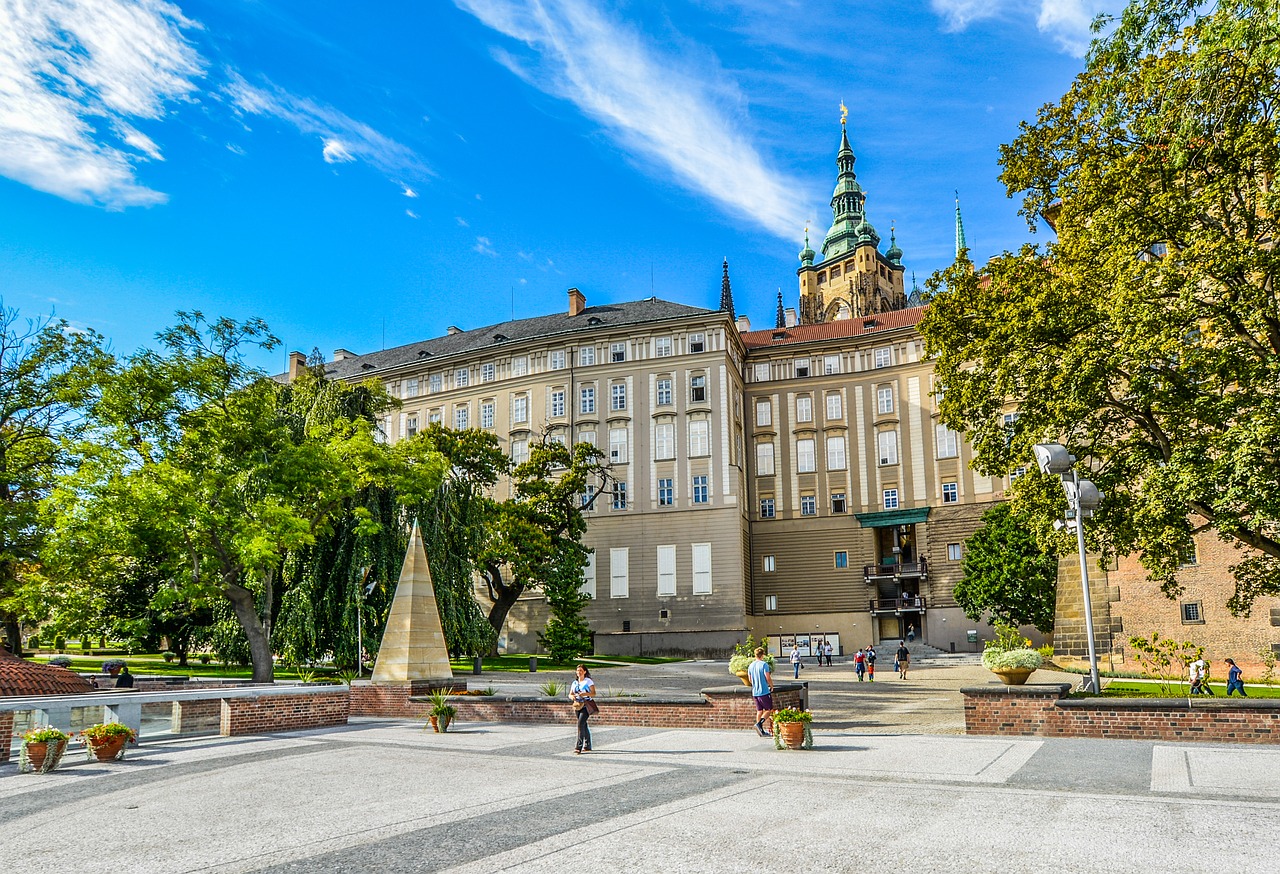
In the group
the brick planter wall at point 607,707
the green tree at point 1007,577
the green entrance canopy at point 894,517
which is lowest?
the brick planter wall at point 607,707

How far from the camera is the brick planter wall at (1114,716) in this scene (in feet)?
43.2

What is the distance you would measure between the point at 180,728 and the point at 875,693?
815 inches

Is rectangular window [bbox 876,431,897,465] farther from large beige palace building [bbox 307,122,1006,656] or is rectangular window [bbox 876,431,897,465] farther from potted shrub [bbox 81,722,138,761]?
potted shrub [bbox 81,722,138,761]

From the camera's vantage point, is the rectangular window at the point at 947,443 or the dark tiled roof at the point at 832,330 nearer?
the rectangular window at the point at 947,443

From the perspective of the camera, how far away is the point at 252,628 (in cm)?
2975

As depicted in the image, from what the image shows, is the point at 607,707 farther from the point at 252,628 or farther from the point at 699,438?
the point at 699,438

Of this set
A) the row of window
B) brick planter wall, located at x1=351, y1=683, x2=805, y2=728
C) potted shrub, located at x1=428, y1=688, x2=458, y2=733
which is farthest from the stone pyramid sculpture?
the row of window

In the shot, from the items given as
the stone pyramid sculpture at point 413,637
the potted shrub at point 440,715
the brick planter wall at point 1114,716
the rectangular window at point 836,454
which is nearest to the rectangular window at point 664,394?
the rectangular window at point 836,454

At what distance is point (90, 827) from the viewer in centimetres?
910

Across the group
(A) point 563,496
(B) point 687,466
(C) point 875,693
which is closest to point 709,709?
(C) point 875,693

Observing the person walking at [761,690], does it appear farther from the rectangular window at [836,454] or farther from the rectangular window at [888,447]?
the rectangular window at [836,454]

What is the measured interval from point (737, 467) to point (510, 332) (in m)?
21.5

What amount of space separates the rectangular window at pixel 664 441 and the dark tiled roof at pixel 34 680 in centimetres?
4016

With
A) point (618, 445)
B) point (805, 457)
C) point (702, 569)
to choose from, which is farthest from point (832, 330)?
point (702, 569)
